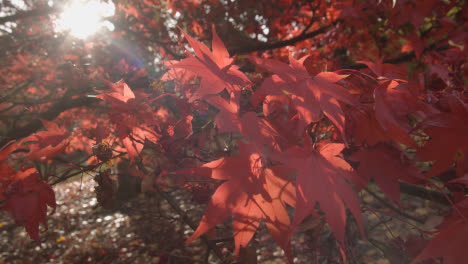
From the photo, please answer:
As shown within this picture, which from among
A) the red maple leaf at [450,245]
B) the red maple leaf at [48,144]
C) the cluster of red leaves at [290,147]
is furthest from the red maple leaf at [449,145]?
the red maple leaf at [48,144]

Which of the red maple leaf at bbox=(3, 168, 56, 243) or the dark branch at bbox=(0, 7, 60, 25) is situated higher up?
the dark branch at bbox=(0, 7, 60, 25)

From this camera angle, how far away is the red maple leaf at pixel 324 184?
0.61 metres

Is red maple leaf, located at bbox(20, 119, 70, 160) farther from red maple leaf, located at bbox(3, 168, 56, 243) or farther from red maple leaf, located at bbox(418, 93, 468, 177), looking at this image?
red maple leaf, located at bbox(418, 93, 468, 177)

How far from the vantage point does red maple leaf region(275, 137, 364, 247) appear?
606mm

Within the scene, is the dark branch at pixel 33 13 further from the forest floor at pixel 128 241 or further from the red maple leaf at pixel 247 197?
the red maple leaf at pixel 247 197

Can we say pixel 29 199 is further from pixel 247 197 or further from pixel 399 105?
pixel 399 105

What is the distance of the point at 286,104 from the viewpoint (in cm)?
96

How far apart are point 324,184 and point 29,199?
103 centimetres

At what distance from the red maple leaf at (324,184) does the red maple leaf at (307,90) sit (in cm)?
11

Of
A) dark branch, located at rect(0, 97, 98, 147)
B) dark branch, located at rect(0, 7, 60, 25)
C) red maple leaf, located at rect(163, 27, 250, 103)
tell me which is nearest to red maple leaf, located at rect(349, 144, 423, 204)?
red maple leaf, located at rect(163, 27, 250, 103)

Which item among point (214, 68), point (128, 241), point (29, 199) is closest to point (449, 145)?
point (214, 68)

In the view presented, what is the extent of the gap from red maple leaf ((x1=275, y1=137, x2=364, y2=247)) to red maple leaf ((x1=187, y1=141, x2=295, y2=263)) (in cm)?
6

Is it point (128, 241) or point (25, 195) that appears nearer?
point (25, 195)

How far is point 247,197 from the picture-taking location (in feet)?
2.29
